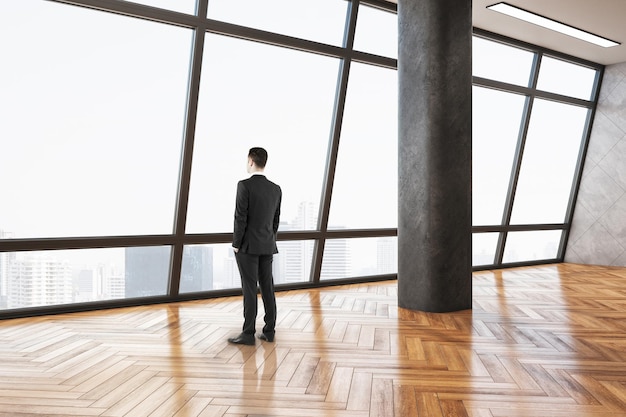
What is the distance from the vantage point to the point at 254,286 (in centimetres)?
411

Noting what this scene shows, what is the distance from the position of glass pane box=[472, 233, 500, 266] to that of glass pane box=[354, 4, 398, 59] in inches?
123

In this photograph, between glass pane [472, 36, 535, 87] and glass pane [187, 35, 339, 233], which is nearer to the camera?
glass pane [187, 35, 339, 233]

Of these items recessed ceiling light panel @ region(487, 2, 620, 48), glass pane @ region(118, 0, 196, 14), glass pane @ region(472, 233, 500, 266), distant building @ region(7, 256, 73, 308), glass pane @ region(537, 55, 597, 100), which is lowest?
distant building @ region(7, 256, 73, 308)

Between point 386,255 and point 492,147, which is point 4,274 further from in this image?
point 492,147

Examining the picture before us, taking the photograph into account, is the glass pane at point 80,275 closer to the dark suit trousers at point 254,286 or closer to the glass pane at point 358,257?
the dark suit trousers at point 254,286

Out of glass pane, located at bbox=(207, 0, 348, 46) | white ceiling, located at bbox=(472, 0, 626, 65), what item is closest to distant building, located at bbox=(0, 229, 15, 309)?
glass pane, located at bbox=(207, 0, 348, 46)

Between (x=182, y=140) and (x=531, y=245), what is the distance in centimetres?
620

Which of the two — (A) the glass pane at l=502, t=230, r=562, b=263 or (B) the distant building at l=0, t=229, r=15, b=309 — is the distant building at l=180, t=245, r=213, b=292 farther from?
(A) the glass pane at l=502, t=230, r=562, b=263

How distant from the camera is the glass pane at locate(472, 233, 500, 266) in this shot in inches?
332

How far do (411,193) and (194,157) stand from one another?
2258mm

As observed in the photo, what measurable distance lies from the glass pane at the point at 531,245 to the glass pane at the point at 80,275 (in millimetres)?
5573

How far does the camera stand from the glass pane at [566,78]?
350 inches

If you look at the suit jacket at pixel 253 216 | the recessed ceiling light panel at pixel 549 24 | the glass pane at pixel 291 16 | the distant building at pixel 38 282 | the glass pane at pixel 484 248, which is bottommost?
the distant building at pixel 38 282

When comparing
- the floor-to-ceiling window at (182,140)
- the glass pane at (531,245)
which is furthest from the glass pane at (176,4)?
the glass pane at (531,245)
